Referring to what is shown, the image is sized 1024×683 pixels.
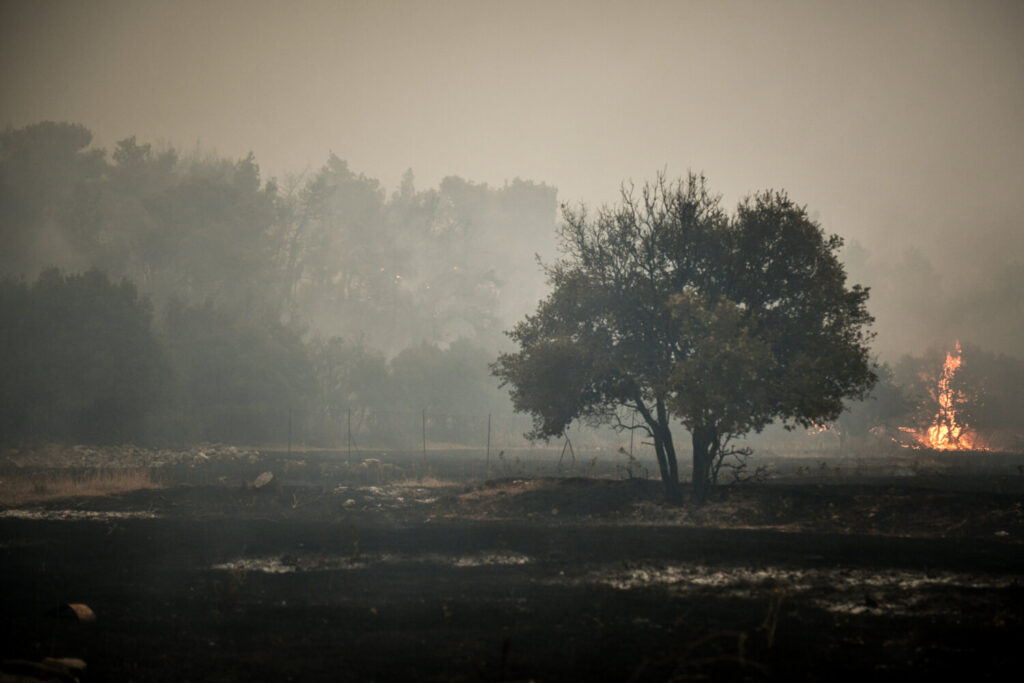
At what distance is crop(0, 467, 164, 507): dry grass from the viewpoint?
39.5 meters

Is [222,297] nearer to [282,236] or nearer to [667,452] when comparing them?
[282,236]

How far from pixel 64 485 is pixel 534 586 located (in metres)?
30.6

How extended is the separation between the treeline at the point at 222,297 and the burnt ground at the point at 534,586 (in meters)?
36.4

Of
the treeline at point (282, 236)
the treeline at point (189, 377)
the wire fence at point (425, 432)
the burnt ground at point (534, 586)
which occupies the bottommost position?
the burnt ground at point (534, 586)

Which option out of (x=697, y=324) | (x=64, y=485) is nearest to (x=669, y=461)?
(x=697, y=324)

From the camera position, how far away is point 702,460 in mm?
36062

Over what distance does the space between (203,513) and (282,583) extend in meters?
16.2

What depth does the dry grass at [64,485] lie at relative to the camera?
130ft

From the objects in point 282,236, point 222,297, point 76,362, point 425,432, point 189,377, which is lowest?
point 425,432

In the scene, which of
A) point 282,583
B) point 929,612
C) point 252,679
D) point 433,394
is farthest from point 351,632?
point 433,394

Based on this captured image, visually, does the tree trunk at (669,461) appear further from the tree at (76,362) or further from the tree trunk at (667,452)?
the tree at (76,362)

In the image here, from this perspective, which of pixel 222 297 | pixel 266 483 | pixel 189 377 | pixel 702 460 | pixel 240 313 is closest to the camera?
pixel 702 460

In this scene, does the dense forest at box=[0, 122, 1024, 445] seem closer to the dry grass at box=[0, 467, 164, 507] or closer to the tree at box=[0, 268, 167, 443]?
the tree at box=[0, 268, 167, 443]

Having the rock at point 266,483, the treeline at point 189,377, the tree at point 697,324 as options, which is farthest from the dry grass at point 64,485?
the tree at point 697,324
